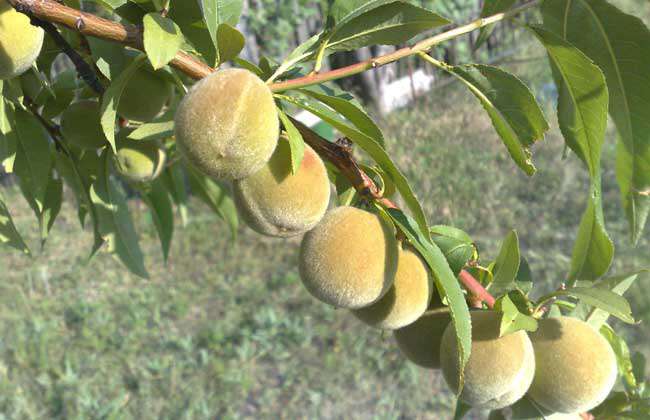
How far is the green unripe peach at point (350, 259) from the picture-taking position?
2.37 feet

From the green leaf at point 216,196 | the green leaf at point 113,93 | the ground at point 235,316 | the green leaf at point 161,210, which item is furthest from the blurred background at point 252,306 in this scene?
the green leaf at point 113,93

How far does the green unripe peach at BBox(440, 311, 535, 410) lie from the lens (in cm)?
76

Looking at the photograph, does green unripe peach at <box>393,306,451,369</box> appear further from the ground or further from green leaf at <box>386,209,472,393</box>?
the ground

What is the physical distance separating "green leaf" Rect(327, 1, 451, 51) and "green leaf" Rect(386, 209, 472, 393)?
206mm

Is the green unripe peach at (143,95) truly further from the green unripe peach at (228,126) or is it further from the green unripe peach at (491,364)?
the green unripe peach at (491,364)

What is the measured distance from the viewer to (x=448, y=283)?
0.69 metres

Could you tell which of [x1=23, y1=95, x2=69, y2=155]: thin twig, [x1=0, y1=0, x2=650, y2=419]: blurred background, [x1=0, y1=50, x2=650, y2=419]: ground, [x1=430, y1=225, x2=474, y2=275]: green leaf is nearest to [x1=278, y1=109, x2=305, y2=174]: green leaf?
[x1=430, y1=225, x2=474, y2=275]: green leaf

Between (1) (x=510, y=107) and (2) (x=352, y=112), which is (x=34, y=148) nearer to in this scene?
(2) (x=352, y=112)

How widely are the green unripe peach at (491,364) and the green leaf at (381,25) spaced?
35cm

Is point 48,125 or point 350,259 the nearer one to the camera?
point 350,259

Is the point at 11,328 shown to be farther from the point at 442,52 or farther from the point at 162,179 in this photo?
the point at 442,52

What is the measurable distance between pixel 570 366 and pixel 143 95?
0.65 metres

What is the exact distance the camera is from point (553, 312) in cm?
92

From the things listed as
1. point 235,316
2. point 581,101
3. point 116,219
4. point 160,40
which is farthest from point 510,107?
point 235,316
